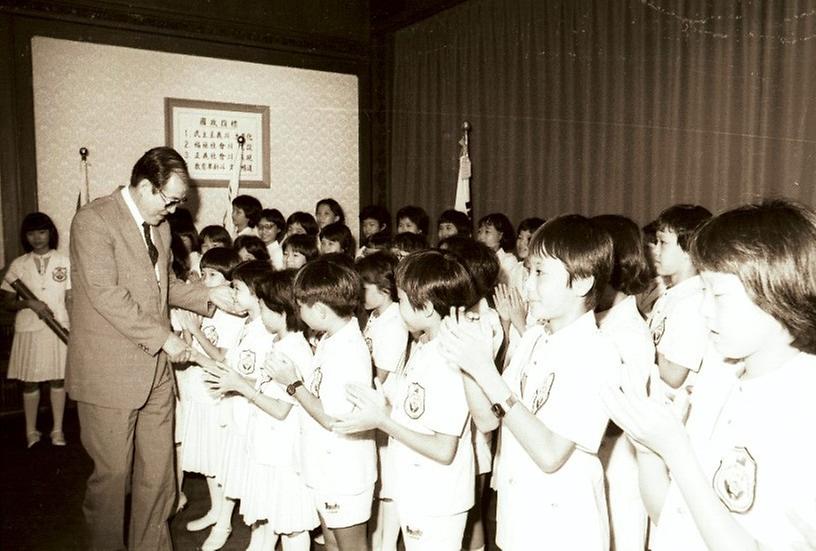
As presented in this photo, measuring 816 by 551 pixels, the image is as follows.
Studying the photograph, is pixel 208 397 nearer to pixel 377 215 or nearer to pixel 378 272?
pixel 378 272

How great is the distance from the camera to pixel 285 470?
2146 mm

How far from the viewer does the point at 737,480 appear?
0.93 metres

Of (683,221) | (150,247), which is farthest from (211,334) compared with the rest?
(683,221)

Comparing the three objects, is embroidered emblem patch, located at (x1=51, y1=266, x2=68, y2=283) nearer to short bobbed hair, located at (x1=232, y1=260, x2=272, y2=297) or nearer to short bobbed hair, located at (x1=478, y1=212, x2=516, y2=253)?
short bobbed hair, located at (x1=232, y1=260, x2=272, y2=297)

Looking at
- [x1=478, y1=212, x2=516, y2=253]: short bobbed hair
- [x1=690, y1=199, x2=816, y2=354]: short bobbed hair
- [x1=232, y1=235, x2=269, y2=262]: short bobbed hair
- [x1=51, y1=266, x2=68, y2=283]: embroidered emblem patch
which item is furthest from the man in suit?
[x1=478, y1=212, x2=516, y2=253]: short bobbed hair

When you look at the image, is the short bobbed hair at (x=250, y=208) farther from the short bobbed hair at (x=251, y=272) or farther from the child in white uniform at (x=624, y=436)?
the child in white uniform at (x=624, y=436)

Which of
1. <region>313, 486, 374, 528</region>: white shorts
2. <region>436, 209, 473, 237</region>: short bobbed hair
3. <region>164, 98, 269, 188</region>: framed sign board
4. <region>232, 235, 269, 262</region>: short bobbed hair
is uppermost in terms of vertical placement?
<region>164, 98, 269, 188</region>: framed sign board

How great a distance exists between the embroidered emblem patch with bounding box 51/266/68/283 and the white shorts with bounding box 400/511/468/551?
3163mm

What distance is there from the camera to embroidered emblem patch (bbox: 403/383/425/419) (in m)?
1.66

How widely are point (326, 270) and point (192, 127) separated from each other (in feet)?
11.4

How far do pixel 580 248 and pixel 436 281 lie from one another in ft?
1.41

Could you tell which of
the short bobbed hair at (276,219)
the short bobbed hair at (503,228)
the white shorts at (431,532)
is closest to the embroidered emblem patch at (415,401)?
the white shorts at (431,532)

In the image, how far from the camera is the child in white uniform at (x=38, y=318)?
3814 millimetres

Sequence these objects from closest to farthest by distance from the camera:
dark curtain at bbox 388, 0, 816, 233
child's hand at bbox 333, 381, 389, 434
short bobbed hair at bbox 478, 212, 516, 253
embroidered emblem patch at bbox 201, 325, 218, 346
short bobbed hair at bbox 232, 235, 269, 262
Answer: child's hand at bbox 333, 381, 389, 434 → embroidered emblem patch at bbox 201, 325, 218, 346 → dark curtain at bbox 388, 0, 816, 233 → short bobbed hair at bbox 232, 235, 269, 262 → short bobbed hair at bbox 478, 212, 516, 253
